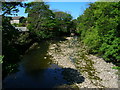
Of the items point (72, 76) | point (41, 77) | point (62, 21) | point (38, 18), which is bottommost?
point (41, 77)

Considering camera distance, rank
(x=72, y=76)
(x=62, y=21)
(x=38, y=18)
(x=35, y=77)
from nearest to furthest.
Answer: (x=35, y=77), (x=72, y=76), (x=38, y=18), (x=62, y=21)

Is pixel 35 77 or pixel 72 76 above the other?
pixel 72 76

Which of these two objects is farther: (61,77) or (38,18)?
(38,18)

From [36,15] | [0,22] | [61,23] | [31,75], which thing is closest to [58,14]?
[61,23]

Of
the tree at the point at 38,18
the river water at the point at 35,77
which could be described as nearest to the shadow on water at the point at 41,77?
the river water at the point at 35,77

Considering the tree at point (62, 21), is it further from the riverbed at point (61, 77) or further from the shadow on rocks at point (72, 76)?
the shadow on rocks at point (72, 76)

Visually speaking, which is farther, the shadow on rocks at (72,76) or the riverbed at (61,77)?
the shadow on rocks at (72,76)

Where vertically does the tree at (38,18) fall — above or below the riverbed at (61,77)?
above

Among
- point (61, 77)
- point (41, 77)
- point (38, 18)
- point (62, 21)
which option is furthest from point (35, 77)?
point (62, 21)

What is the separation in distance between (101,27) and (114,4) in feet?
6.53

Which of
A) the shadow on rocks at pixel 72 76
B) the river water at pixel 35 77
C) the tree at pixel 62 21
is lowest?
the river water at pixel 35 77

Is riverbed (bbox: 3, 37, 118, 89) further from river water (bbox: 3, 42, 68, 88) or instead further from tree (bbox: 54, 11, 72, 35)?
tree (bbox: 54, 11, 72, 35)

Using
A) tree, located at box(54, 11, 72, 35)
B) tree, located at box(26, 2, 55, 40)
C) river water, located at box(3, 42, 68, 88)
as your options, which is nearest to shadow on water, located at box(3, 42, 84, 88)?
river water, located at box(3, 42, 68, 88)

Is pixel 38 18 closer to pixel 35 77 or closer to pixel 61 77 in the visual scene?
pixel 35 77
